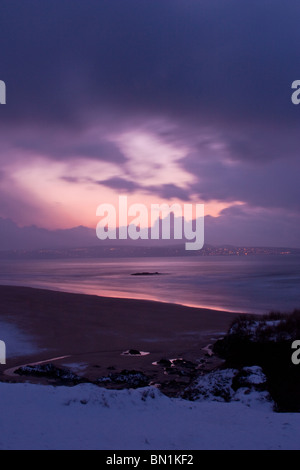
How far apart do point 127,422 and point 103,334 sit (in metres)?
11.3

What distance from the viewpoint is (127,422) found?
18.6 ft

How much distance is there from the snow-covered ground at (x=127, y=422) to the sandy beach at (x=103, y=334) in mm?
3927

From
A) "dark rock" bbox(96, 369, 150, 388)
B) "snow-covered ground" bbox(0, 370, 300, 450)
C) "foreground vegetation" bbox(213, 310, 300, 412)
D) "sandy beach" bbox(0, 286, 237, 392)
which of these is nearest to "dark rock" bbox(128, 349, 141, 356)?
"sandy beach" bbox(0, 286, 237, 392)

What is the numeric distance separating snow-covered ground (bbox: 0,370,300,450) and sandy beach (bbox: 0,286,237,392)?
393cm

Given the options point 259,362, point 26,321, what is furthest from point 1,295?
point 259,362

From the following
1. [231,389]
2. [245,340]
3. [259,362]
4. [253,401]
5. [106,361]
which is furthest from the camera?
[106,361]

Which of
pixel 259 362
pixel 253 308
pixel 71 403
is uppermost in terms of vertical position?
pixel 71 403

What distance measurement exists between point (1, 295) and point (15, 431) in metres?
25.0

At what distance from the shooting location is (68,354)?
1337 cm

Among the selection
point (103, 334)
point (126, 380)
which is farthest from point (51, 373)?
point (103, 334)

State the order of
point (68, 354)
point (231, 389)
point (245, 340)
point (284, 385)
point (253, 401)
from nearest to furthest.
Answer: point (253, 401) < point (231, 389) < point (284, 385) < point (245, 340) < point (68, 354)

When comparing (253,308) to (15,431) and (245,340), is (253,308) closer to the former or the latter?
(245,340)

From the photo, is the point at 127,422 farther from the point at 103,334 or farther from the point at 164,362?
the point at 103,334

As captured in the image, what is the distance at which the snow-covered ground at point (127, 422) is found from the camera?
4.94 m
